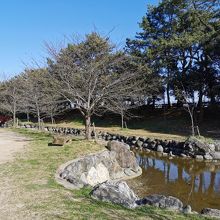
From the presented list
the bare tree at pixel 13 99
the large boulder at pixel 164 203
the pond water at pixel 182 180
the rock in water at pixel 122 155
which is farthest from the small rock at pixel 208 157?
the bare tree at pixel 13 99

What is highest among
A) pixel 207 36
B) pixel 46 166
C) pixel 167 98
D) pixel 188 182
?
pixel 207 36

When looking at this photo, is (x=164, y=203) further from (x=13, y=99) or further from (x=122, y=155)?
(x=13, y=99)

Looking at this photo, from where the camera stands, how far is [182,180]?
45.9 feet

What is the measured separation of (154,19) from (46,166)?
27.3 metres

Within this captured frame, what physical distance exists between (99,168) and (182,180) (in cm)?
347

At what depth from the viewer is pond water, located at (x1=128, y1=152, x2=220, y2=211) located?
11234 millimetres

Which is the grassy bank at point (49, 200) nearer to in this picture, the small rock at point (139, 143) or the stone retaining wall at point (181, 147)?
the stone retaining wall at point (181, 147)

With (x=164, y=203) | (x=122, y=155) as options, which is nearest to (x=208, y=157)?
(x=122, y=155)

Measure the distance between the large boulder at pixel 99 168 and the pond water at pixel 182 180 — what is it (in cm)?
69

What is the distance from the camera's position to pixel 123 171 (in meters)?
14.3

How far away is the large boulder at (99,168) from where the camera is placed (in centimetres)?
989

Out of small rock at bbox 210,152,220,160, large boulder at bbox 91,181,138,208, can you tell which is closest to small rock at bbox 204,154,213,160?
small rock at bbox 210,152,220,160

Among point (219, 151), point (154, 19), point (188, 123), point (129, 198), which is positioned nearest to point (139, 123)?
point (188, 123)

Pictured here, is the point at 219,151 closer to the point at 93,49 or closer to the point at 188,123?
the point at 93,49
